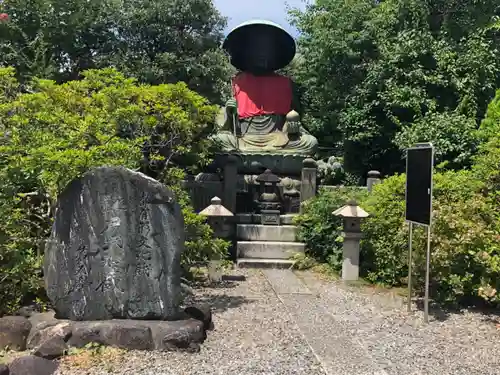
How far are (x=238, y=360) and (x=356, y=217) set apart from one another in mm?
3823

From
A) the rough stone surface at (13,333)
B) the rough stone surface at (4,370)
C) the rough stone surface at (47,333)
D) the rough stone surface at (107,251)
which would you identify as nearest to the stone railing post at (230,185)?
the rough stone surface at (107,251)

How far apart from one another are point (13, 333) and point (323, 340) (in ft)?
8.63

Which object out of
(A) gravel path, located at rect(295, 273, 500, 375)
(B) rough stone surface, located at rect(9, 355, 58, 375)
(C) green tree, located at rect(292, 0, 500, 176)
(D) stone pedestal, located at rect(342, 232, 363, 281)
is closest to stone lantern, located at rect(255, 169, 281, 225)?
(D) stone pedestal, located at rect(342, 232, 363, 281)

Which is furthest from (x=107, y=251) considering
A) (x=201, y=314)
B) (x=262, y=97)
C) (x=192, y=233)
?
(x=262, y=97)

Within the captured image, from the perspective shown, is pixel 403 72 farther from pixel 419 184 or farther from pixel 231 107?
pixel 419 184

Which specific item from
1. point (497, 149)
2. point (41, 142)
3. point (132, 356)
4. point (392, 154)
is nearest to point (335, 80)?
point (392, 154)

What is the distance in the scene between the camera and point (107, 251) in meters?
4.69

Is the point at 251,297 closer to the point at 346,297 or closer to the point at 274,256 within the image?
the point at 346,297

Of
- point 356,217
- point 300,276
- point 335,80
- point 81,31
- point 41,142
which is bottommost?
point 300,276

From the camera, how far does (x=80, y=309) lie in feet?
15.3

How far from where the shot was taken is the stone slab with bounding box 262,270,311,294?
7.12 meters

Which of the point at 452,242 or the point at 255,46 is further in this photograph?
the point at 255,46

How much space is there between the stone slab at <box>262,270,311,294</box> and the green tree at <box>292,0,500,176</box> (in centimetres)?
461

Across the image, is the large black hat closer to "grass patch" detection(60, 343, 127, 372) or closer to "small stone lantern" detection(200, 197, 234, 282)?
"small stone lantern" detection(200, 197, 234, 282)
